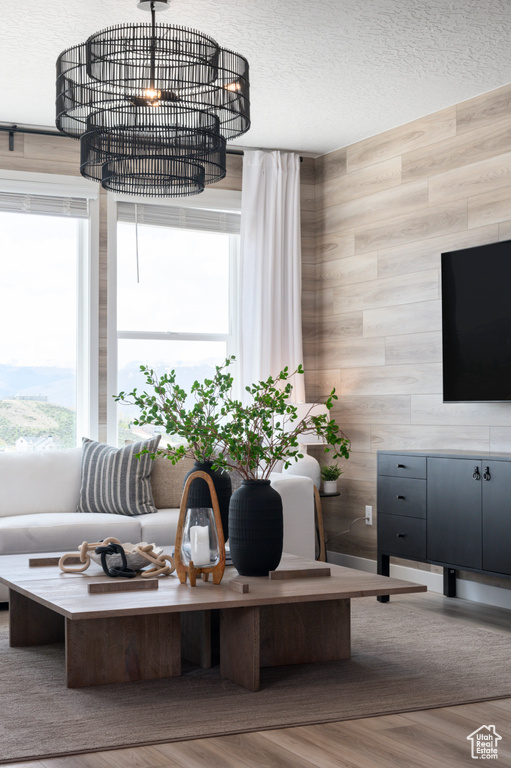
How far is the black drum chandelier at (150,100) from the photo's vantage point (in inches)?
129

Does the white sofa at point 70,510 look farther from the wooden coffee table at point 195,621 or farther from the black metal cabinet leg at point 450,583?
the wooden coffee table at point 195,621

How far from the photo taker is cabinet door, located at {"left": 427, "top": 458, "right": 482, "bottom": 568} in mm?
4191

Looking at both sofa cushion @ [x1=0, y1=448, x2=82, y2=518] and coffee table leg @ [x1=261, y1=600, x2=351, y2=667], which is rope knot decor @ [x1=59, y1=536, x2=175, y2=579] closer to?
coffee table leg @ [x1=261, y1=600, x2=351, y2=667]

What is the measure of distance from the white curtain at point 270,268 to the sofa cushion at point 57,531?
5.07ft

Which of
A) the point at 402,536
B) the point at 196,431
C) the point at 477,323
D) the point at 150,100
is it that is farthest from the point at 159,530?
the point at 150,100

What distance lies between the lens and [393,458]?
469 centimetres

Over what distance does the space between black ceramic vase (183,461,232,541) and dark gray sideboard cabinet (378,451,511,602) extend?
119 centimetres

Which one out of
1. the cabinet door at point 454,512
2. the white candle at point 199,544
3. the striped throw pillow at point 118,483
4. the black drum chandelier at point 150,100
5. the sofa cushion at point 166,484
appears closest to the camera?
the white candle at point 199,544

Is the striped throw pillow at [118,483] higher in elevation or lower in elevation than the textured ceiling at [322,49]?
lower

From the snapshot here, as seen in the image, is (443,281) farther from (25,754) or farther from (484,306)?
(25,754)

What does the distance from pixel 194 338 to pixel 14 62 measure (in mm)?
2166

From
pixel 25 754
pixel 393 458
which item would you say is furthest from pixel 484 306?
pixel 25 754

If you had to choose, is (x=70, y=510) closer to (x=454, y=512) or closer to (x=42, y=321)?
(x=42, y=321)

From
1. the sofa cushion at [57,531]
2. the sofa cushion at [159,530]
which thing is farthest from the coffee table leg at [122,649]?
the sofa cushion at [159,530]
